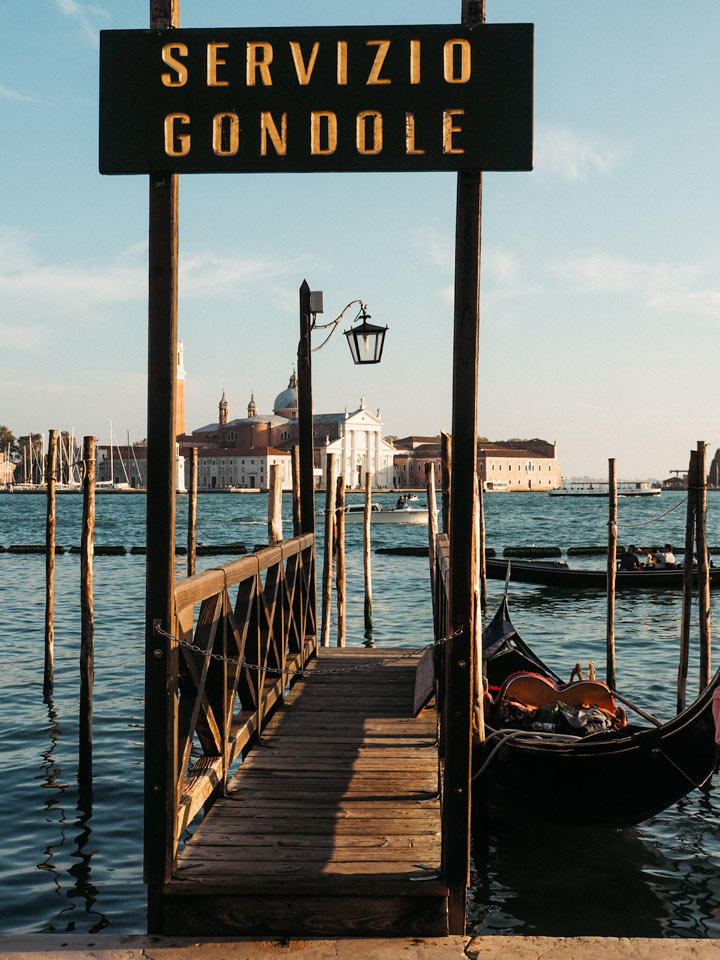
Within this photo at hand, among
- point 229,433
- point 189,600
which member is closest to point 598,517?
point 229,433

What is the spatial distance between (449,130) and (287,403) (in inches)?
4404

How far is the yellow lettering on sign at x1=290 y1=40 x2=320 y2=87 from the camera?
3.13 meters

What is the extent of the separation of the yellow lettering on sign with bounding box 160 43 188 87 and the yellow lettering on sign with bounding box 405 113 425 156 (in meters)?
0.75

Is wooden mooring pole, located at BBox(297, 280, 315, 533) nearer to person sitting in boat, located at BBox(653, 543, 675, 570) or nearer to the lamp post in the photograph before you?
the lamp post

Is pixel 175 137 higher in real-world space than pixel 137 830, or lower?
higher

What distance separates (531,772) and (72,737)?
15.6 feet

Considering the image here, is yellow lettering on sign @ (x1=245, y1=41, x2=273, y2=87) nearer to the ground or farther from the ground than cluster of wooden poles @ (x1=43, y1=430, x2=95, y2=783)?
farther from the ground

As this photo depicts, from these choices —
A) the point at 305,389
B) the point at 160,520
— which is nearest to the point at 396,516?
the point at 305,389

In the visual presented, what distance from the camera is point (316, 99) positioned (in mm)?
3129

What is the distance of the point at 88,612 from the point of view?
7.62 metres

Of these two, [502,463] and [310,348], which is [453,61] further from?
[502,463]

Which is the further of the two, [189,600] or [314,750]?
[314,750]

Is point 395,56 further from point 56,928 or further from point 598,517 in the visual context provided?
point 598,517

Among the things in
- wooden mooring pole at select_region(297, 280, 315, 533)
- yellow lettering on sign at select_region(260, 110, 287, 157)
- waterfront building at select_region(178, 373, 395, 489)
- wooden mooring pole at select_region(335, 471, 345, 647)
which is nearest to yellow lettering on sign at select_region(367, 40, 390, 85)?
yellow lettering on sign at select_region(260, 110, 287, 157)
